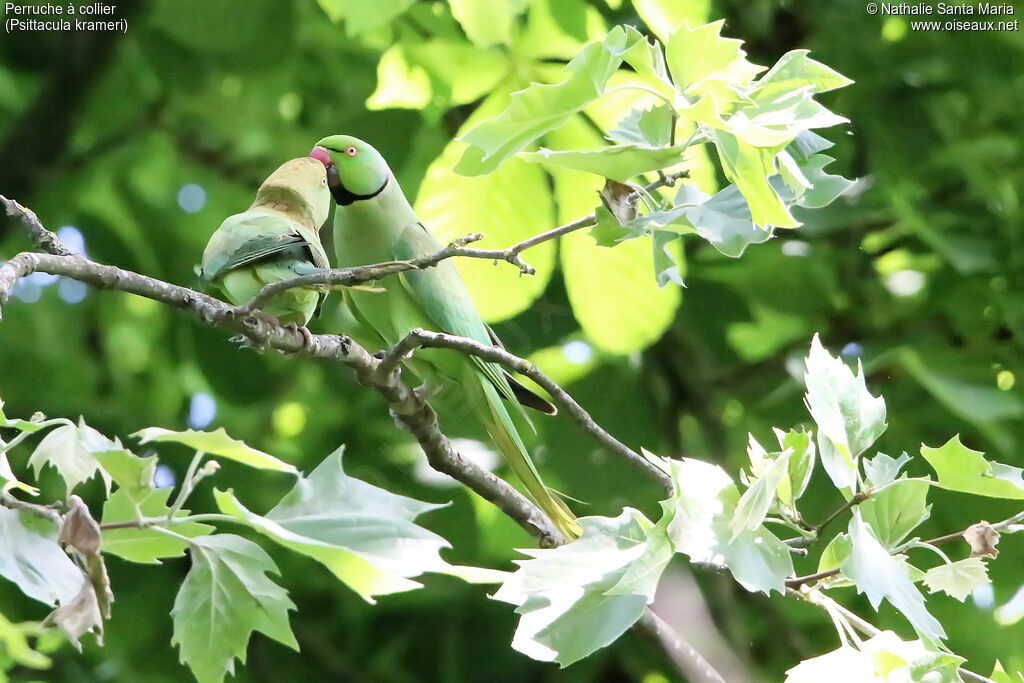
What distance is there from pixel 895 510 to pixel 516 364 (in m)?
0.43

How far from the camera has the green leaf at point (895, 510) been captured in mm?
1050

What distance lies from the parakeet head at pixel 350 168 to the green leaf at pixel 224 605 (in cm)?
93

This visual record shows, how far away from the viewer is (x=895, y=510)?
106 centimetres

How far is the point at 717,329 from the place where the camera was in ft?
9.59

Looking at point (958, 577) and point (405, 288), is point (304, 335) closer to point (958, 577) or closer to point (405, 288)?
point (405, 288)

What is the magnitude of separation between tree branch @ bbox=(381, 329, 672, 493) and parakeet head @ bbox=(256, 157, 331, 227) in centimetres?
26

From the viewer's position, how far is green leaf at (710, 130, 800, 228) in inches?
35.8

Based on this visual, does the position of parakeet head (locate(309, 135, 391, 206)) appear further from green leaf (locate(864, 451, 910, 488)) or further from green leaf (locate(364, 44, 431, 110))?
green leaf (locate(864, 451, 910, 488))

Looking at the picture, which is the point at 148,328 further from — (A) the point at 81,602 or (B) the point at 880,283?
(A) the point at 81,602

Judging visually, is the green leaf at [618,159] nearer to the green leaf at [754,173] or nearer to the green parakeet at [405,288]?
the green leaf at [754,173]

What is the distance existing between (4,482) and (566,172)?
1288 mm

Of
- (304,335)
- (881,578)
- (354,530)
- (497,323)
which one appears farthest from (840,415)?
(497,323)

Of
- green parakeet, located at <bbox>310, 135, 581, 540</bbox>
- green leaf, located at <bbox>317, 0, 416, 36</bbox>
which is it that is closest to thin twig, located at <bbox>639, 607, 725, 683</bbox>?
green parakeet, located at <bbox>310, 135, 581, 540</bbox>

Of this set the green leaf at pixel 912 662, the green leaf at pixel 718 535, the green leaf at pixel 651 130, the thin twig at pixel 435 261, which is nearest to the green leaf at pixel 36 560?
the thin twig at pixel 435 261
